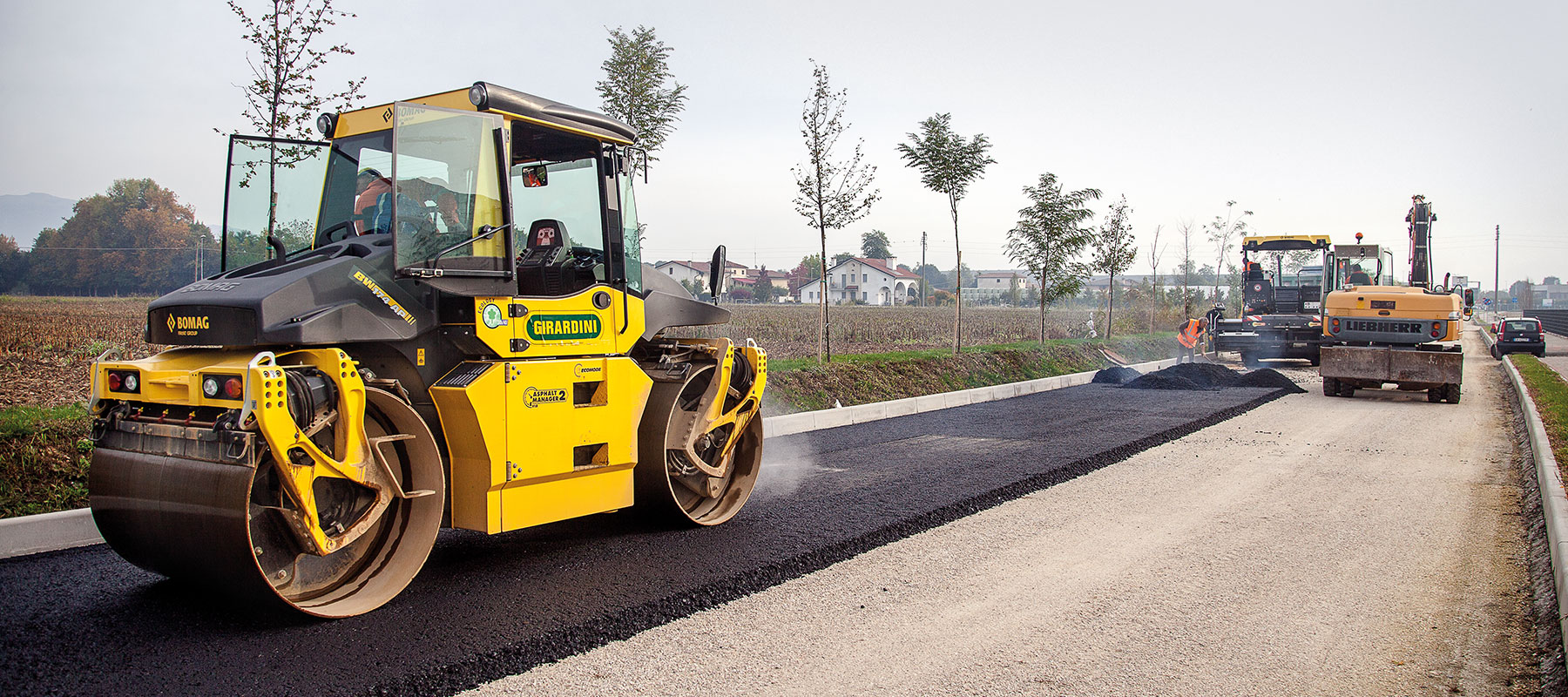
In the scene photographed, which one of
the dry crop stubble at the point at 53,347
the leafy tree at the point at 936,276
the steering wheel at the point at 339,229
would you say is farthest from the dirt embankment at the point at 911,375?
the leafy tree at the point at 936,276

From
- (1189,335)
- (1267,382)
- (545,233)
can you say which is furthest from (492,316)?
(1189,335)

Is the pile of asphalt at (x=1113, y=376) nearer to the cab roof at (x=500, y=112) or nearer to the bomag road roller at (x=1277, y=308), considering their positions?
the bomag road roller at (x=1277, y=308)

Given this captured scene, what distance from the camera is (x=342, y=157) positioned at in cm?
508

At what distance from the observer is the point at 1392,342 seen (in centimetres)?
1535

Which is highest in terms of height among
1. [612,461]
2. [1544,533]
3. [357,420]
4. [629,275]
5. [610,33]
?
[610,33]

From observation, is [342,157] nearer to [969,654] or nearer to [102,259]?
[969,654]

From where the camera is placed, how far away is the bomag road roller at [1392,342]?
48.0 ft

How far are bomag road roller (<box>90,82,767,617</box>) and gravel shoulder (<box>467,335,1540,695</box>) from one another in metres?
1.19

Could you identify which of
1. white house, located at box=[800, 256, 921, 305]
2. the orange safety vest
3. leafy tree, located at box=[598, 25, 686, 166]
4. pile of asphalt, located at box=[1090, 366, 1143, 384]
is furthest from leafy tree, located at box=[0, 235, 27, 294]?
white house, located at box=[800, 256, 921, 305]

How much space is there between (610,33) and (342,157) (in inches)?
274

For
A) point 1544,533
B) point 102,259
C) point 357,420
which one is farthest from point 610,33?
point 102,259

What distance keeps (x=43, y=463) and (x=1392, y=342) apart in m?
17.4

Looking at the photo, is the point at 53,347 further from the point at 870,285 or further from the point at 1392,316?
the point at 870,285

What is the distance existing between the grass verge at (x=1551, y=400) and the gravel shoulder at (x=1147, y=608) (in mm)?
2246
